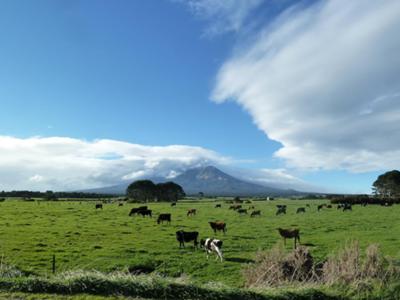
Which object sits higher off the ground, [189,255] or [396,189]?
[396,189]

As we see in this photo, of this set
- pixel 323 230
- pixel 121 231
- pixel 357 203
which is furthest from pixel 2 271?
pixel 357 203

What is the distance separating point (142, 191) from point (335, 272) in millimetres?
122980

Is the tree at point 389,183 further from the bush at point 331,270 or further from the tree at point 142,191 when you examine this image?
the bush at point 331,270

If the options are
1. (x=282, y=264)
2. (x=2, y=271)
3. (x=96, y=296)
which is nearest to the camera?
(x=96, y=296)

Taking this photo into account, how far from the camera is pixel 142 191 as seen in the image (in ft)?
446

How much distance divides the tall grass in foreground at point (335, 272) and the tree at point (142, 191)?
393 feet

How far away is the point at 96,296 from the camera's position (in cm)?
1194

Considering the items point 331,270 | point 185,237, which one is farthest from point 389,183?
point 331,270

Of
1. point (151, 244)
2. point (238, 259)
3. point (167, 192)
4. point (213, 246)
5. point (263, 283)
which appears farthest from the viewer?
point (167, 192)

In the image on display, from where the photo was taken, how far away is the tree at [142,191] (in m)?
136

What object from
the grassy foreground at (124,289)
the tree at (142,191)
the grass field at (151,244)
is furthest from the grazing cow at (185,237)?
the tree at (142,191)

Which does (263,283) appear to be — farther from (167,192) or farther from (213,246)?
(167,192)

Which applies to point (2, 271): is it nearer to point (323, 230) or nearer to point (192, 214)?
point (323, 230)

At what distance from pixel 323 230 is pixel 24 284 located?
3150cm
